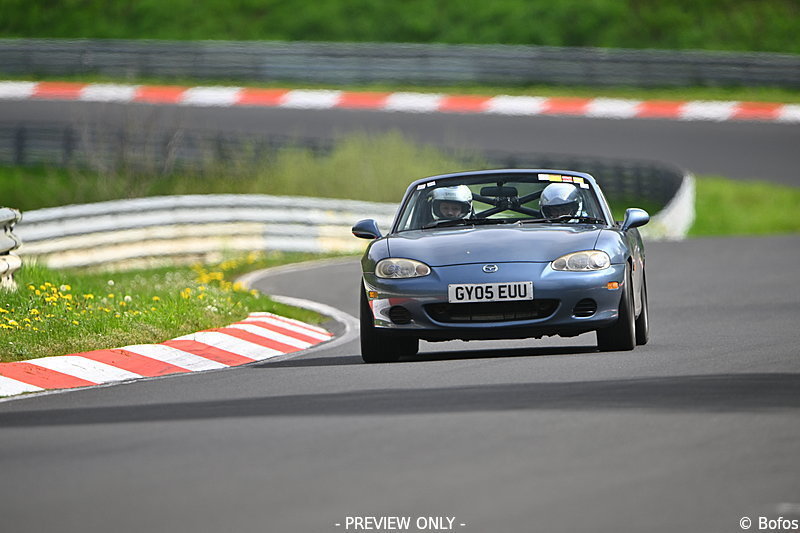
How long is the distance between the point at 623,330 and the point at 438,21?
116ft

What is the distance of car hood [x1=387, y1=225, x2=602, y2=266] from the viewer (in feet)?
34.6

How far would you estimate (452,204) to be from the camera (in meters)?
11.7

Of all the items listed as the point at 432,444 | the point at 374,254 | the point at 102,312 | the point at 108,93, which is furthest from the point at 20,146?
the point at 432,444

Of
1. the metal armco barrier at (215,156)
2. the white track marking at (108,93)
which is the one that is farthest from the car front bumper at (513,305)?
the white track marking at (108,93)

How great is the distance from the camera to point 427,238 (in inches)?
433

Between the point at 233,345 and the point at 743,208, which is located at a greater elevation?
the point at 233,345

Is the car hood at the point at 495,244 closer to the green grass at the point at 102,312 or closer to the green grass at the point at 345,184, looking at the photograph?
the green grass at the point at 102,312

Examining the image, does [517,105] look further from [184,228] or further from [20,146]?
[184,228]

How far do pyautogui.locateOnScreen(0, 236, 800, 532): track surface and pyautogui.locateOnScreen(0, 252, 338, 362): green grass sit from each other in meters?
1.43

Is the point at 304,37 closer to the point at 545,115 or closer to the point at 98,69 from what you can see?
the point at 98,69

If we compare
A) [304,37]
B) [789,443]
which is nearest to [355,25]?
[304,37]

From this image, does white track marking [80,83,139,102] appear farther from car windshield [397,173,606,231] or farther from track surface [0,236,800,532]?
track surface [0,236,800,532]

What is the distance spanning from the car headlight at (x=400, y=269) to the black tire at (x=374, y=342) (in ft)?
0.70

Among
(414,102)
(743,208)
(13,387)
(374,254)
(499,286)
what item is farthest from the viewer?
(414,102)
